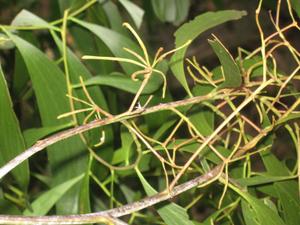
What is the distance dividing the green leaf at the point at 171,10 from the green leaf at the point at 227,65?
42 centimetres

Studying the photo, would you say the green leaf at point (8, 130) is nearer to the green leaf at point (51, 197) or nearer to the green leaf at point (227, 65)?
the green leaf at point (51, 197)

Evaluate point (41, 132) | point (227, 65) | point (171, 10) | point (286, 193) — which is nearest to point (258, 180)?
point (286, 193)

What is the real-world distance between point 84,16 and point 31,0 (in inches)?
11.7

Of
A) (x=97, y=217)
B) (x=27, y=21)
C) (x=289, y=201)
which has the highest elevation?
(x=27, y=21)

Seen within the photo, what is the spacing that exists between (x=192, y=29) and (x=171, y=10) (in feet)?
1.23

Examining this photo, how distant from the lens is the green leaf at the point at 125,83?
61 centimetres

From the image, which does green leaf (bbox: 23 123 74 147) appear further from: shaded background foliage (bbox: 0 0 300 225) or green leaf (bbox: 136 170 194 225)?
green leaf (bbox: 136 170 194 225)

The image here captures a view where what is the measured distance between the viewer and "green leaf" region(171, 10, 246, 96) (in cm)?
54

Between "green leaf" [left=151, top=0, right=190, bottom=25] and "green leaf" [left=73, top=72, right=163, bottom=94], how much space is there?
0.91 ft

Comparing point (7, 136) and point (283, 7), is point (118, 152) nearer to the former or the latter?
point (7, 136)

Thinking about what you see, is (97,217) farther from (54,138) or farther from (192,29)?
(192,29)

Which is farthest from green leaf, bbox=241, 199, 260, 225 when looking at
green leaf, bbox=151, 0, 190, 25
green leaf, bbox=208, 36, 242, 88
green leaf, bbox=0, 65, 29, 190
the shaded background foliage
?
green leaf, bbox=151, 0, 190, 25

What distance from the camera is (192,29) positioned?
0.54 meters

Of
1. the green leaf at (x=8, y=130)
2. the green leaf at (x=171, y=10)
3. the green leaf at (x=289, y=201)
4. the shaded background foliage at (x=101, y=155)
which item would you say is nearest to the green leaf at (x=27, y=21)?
the shaded background foliage at (x=101, y=155)
